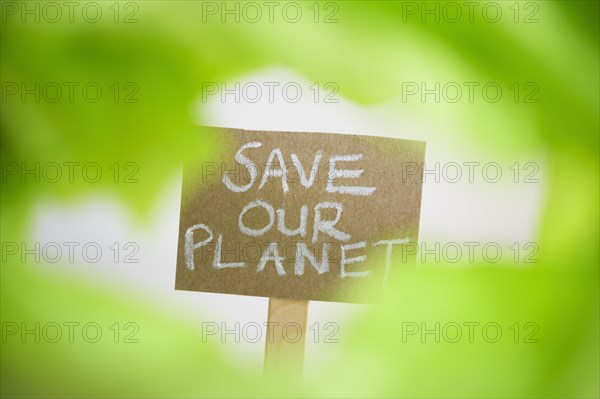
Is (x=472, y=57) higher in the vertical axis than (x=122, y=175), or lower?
higher

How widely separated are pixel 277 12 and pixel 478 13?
321mm

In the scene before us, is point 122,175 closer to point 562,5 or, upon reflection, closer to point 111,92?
point 111,92

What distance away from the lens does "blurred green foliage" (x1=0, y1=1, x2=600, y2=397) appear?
1.01 metres

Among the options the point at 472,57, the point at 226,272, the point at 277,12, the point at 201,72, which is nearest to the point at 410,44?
the point at 472,57

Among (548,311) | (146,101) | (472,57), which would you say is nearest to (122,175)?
(146,101)

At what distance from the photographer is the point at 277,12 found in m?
1.02

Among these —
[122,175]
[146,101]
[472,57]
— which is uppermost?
[472,57]

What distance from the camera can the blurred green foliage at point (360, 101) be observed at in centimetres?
101

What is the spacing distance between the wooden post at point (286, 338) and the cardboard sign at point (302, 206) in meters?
0.07

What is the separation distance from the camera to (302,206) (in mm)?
1018

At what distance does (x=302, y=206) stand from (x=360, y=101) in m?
0.19
